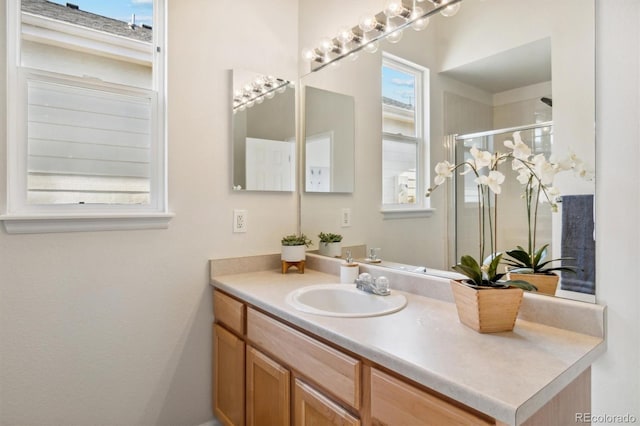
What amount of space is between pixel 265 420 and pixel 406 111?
1462 millimetres

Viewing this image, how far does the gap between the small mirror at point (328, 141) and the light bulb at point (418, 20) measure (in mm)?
483

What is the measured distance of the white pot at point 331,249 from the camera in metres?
1.99

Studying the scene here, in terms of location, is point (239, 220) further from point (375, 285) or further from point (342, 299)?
point (375, 285)

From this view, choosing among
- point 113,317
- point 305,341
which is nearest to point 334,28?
point 305,341

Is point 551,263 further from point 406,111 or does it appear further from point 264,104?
point 264,104

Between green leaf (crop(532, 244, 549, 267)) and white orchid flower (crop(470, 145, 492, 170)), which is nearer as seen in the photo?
green leaf (crop(532, 244, 549, 267))

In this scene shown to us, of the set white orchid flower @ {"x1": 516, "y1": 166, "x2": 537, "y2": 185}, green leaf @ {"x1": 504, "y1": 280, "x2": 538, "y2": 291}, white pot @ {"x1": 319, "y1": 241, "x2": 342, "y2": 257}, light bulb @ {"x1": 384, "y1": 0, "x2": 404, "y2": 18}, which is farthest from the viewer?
white pot @ {"x1": 319, "y1": 241, "x2": 342, "y2": 257}

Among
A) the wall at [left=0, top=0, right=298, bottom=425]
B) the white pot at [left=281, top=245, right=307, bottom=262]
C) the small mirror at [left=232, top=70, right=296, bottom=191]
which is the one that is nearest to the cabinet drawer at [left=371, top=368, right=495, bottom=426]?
the white pot at [left=281, top=245, right=307, bottom=262]

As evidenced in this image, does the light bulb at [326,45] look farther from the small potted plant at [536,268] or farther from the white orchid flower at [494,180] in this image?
the small potted plant at [536,268]

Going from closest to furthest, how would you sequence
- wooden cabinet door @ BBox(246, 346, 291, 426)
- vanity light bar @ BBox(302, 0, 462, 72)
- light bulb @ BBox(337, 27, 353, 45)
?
wooden cabinet door @ BBox(246, 346, 291, 426) → vanity light bar @ BBox(302, 0, 462, 72) → light bulb @ BBox(337, 27, 353, 45)

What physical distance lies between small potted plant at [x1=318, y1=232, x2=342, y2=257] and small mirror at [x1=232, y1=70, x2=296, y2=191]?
0.37 m

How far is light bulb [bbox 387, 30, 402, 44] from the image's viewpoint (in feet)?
5.46

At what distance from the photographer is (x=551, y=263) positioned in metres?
1.16

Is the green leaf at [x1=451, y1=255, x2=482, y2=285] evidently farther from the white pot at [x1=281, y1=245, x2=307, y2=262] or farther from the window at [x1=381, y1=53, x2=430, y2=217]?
the white pot at [x1=281, y1=245, x2=307, y2=262]
